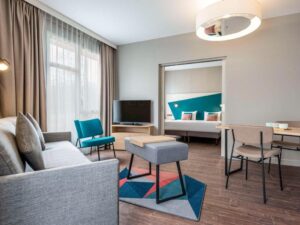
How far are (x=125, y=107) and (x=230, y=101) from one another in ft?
7.50

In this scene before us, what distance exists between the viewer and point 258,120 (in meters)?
3.25

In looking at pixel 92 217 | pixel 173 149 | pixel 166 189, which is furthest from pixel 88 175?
pixel 166 189

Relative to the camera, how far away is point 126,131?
4289 millimetres

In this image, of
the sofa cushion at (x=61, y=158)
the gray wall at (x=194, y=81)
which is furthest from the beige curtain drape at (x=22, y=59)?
the gray wall at (x=194, y=81)

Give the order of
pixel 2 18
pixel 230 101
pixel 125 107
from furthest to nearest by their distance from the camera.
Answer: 1. pixel 125 107
2. pixel 230 101
3. pixel 2 18

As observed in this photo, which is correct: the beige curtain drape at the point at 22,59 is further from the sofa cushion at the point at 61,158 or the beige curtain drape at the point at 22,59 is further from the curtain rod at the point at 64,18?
the sofa cushion at the point at 61,158

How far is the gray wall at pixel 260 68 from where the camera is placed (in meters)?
3.02

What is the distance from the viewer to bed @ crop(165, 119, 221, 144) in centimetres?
483

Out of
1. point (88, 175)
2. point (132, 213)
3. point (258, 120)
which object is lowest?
point (132, 213)

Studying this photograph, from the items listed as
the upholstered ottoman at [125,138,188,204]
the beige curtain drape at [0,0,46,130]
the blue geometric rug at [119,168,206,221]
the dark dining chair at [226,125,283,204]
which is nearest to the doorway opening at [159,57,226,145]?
the blue geometric rug at [119,168,206,221]

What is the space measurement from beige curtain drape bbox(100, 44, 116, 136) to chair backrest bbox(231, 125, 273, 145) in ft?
9.64

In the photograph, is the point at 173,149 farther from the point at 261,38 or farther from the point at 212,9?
the point at 261,38

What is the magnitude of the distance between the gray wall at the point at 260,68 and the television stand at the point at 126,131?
162 centimetres

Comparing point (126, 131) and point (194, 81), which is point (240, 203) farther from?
point (194, 81)
